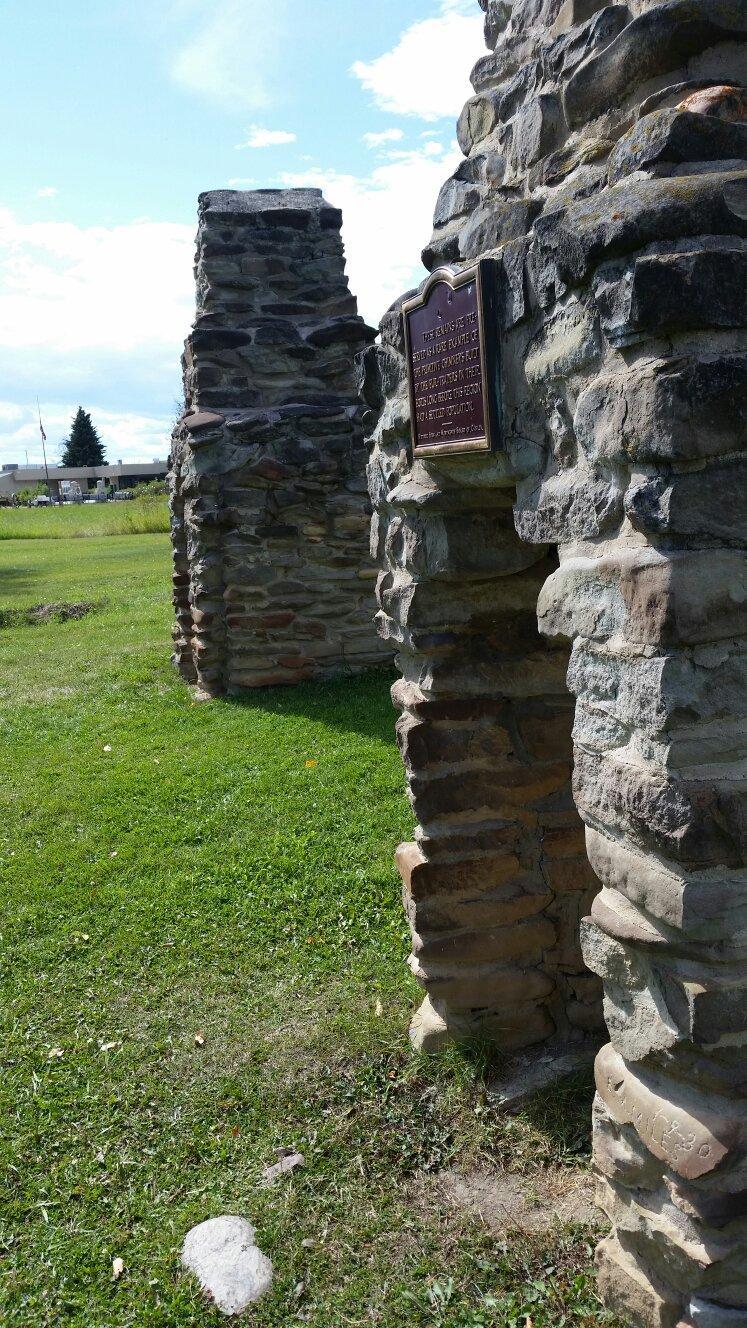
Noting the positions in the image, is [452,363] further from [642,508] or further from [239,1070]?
[239,1070]

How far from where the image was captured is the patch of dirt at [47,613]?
14.1 m

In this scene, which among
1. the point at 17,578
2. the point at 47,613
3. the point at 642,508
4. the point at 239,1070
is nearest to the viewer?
the point at 642,508

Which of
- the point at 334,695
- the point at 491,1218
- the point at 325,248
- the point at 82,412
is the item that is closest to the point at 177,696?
the point at 334,695

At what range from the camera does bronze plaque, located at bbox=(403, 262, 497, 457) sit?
250 cm

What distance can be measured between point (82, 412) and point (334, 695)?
65312 mm

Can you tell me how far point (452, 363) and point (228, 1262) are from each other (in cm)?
263

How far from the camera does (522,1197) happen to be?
9.71 ft

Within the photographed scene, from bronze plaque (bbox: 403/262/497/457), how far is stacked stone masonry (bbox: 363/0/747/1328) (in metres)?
0.05

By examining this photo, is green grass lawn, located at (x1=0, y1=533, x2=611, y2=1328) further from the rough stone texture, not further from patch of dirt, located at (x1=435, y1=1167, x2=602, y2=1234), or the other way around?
the rough stone texture

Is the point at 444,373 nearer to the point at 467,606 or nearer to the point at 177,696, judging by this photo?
the point at 467,606

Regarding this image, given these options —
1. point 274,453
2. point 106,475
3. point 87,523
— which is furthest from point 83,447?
point 274,453

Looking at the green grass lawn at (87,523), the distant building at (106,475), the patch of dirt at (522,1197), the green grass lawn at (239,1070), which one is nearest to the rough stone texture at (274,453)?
the green grass lawn at (239,1070)

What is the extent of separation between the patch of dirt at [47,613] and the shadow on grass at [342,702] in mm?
6343

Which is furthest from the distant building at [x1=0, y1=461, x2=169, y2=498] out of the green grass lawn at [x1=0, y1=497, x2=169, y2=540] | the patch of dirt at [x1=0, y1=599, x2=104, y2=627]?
the patch of dirt at [x1=0, y1=599, x2=104, y2=627]
